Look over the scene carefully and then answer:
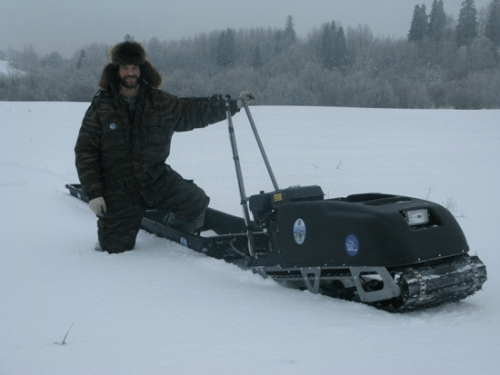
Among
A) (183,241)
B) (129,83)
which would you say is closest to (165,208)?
(183,241)

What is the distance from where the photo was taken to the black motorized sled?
2855 millimetres

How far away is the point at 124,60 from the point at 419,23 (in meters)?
86.2

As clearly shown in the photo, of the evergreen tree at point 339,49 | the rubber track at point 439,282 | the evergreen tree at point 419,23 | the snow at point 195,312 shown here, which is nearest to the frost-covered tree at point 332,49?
the evergreen tree at point 339,49

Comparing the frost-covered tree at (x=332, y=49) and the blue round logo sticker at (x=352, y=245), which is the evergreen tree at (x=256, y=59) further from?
the blue round logo sticker at (x=352, y=245)

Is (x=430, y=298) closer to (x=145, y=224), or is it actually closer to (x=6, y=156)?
(x=145, y=224)

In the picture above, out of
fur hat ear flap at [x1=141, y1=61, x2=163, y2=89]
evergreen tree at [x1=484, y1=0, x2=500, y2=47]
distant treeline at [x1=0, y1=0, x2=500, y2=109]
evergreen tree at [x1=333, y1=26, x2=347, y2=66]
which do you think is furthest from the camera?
evergreen tree at [x1=484, y1=0, x2=500, y2=47]

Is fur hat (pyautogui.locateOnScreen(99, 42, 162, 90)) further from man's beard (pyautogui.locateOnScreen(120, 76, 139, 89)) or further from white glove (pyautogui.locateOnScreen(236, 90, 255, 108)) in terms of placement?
white glove (pyautogui.locateOnScreen(236, 90, 255, 108))

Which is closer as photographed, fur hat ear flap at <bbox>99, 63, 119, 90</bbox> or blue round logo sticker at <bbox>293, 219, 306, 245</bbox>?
blue round logo sticker at <bbox>293, 219, 306, 245</bbox>

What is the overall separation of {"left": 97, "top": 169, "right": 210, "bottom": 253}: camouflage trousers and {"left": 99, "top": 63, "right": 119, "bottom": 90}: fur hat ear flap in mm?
807

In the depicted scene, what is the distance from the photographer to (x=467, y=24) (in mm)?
80688

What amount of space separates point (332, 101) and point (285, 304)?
2066 inches

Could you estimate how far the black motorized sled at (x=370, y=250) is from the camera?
286cm

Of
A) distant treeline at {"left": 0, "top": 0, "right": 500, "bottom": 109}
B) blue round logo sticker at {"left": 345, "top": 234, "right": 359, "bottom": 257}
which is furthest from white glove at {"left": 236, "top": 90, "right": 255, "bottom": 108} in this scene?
distant treeline at {"left": 0, "top": 0, "right": 500, "bottom": 109}

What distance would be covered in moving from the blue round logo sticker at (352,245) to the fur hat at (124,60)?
2.31 metres
